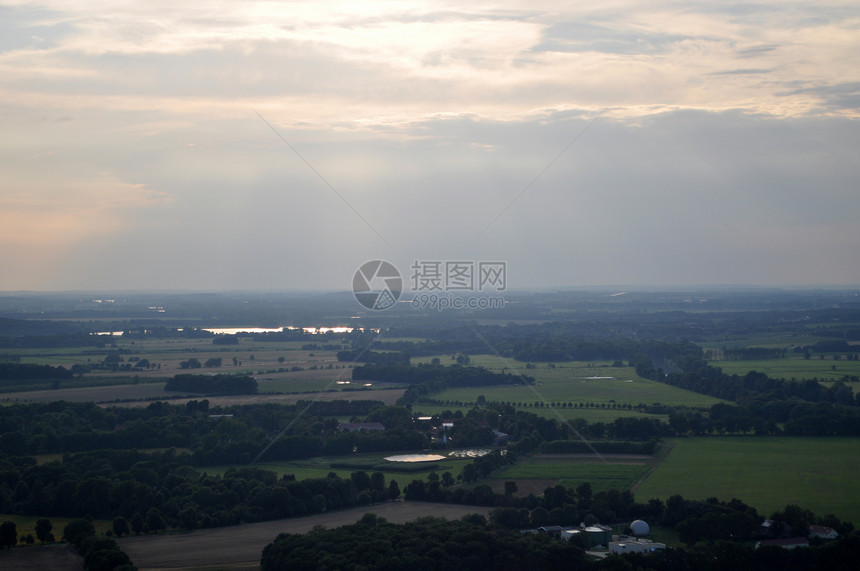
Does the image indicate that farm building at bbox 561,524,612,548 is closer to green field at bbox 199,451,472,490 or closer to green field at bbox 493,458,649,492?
green field at bbox 493,458,649,492

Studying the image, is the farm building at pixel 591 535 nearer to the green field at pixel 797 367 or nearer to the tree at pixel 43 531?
the tree at pixel 43 531

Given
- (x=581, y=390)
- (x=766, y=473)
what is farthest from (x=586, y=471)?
(x=581, y=390)

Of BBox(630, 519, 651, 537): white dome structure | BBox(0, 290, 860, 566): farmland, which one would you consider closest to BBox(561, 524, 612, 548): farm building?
BBox(630, 519, 651, 537): white dome structure

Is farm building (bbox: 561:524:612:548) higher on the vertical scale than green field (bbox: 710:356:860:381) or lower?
lower

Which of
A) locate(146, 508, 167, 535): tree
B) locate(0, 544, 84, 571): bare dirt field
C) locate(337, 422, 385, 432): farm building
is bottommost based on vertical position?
locate(0, 544, 84, 571): bare dirt field

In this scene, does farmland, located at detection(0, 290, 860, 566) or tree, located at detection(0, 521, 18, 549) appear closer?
tree, located at detection(0, 521, 18, 549)

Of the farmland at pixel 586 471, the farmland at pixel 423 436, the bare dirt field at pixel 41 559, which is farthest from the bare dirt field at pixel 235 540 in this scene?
the farmland at pixel 586 471

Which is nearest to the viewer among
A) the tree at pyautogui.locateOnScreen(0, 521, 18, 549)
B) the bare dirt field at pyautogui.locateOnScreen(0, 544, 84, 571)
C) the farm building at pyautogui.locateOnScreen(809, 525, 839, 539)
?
the bare dirt field at pyautogui.locateOnScreen(0, 544, 84, 571)
